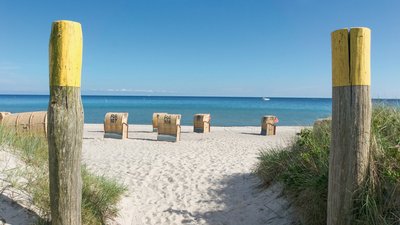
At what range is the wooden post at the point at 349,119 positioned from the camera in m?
2.89

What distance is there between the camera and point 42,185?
3684mm

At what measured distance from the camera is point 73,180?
3.00 meters

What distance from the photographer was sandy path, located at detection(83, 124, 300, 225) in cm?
442

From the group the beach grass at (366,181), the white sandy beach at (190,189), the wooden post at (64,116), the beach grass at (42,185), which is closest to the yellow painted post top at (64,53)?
the wooden post at (64,116)

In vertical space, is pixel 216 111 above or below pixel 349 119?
below

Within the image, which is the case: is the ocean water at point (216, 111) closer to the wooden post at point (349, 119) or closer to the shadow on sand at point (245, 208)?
the shadow on sand at point (245, 208)

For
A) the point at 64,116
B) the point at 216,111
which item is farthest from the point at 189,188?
the point at 216,111

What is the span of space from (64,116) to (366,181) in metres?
2.78

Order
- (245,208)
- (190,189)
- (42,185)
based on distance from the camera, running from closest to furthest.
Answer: (42,185), (245,208), (190,189)

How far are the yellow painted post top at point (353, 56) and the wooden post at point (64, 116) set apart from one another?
2.37 metres

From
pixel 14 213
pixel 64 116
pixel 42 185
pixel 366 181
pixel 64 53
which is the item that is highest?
pixel 64 53

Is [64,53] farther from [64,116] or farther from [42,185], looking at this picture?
[42,185]

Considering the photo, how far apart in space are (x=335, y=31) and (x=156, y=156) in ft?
21.3

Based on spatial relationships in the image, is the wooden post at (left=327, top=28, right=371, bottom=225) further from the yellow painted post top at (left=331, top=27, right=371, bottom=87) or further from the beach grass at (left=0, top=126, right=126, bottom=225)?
the beach grass at (left=0, top=126, right=126, bottom=225)
